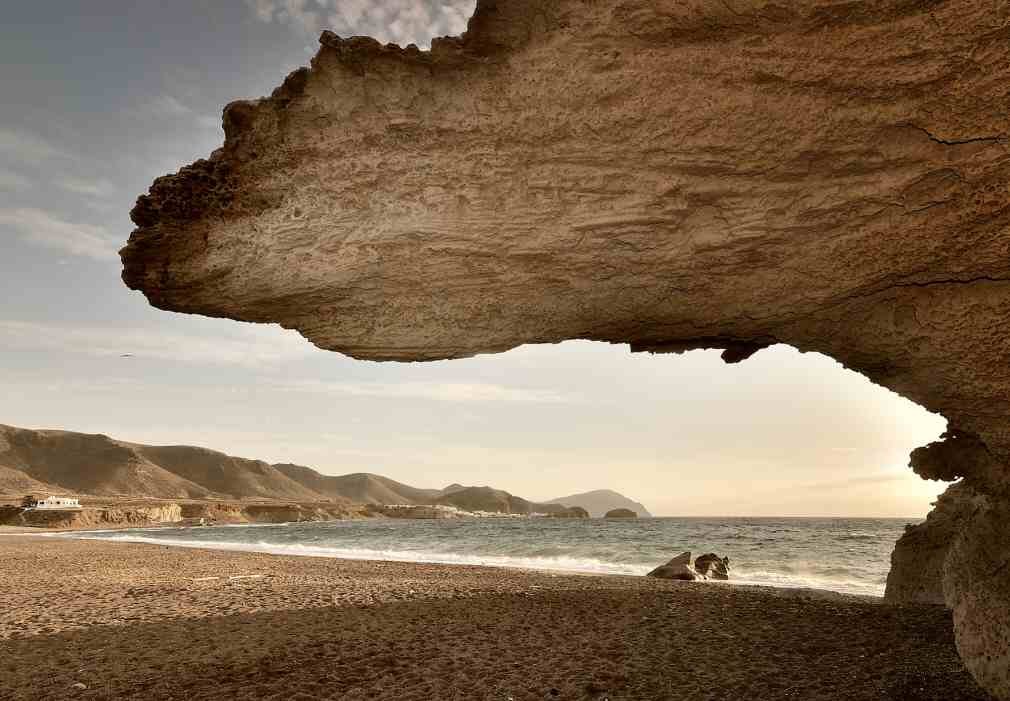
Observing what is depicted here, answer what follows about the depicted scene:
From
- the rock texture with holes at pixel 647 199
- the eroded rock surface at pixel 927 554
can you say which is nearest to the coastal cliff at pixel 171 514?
the rock texture with holes at pixel 647 199

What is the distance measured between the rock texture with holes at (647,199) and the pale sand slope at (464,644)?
4.70ft

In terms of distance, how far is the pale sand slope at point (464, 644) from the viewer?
202 inches

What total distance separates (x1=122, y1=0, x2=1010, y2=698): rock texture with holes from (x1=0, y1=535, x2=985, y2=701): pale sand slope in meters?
1.43

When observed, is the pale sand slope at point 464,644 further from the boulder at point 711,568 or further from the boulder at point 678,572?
the boulder at point 711,568

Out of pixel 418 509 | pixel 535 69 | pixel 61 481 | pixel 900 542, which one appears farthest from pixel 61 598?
pixel 61 481

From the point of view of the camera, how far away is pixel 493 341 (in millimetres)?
5953

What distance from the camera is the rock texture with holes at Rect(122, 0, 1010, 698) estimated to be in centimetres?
465

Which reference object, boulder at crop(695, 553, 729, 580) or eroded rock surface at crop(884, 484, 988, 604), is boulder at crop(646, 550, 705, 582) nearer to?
boulder at crop(695, 553, 729, 580)

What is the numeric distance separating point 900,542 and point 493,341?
911 centimetres

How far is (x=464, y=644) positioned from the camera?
259 inches

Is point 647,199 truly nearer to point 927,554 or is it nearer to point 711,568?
point 927,554

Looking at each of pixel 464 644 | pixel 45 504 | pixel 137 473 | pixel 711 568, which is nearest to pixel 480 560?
pixel 711 568

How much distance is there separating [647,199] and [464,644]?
4.87 m

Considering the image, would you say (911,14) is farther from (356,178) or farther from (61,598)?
(61,598)
